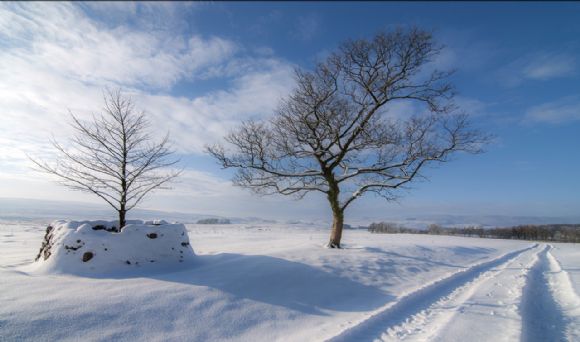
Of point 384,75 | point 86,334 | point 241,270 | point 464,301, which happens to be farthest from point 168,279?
point 384,75

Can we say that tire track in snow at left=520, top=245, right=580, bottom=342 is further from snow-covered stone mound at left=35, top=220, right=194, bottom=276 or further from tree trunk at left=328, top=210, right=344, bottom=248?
snow-covered stone mound at left=35, top=220, right=194, bottom=276

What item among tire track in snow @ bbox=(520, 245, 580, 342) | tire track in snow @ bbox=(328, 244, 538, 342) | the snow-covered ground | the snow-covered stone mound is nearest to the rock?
the snow-covered stone mound

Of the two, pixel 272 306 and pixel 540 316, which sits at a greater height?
pixel 272 306

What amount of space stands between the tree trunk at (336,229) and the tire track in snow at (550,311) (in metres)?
6.57

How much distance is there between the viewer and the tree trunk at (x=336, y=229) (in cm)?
1327

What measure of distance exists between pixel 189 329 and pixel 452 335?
4.53 metres

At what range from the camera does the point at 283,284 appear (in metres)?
7.72

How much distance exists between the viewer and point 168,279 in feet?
22.7

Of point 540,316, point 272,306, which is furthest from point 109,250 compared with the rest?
point 540,316

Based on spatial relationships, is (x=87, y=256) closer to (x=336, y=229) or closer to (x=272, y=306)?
(x=272, y=306)

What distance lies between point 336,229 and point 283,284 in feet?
20.4

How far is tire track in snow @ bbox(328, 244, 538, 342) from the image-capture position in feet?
17.7

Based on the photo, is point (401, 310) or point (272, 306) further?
point (401, 310)

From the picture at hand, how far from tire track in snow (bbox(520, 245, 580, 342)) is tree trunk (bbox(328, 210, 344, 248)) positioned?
21.6ft
